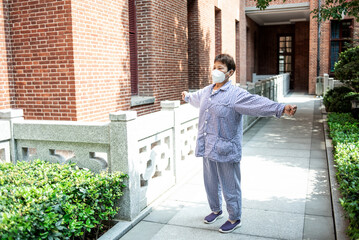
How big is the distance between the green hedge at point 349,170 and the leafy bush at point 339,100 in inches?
169

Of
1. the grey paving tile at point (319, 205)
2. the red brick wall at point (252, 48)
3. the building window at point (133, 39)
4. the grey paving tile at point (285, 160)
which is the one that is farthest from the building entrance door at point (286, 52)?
the grey paving tile at point (319, 205)

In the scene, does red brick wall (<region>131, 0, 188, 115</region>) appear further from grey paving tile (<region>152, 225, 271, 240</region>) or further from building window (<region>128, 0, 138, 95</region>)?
grey paving tile (<region>152, 225, 271, 240</region>)

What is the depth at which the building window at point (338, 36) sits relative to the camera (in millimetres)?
22703

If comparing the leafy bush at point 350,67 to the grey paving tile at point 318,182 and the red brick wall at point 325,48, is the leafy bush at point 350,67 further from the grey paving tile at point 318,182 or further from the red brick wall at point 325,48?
the red brick wall at point 325,48

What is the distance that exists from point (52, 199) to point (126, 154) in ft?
3.65

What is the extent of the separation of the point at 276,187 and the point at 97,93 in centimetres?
371

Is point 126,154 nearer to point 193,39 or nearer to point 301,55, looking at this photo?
point 193,39

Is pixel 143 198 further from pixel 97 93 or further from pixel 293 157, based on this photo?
pixel 293 157

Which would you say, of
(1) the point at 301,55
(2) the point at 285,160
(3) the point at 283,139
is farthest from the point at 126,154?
(1) the point at 301,55

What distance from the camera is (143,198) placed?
4.86 m

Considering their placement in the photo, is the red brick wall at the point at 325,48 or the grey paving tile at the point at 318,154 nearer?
the grey paving tile at the point at 318,154

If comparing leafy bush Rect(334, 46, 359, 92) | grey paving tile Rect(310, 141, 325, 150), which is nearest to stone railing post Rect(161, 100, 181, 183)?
grey paving tile Rect(310, 141, 325, 150)

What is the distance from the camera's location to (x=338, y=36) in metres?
23.1

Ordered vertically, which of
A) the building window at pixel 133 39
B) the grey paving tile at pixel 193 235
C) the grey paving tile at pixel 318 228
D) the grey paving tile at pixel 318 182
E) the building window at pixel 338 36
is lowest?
the grey paving tile at pixel 318 228
